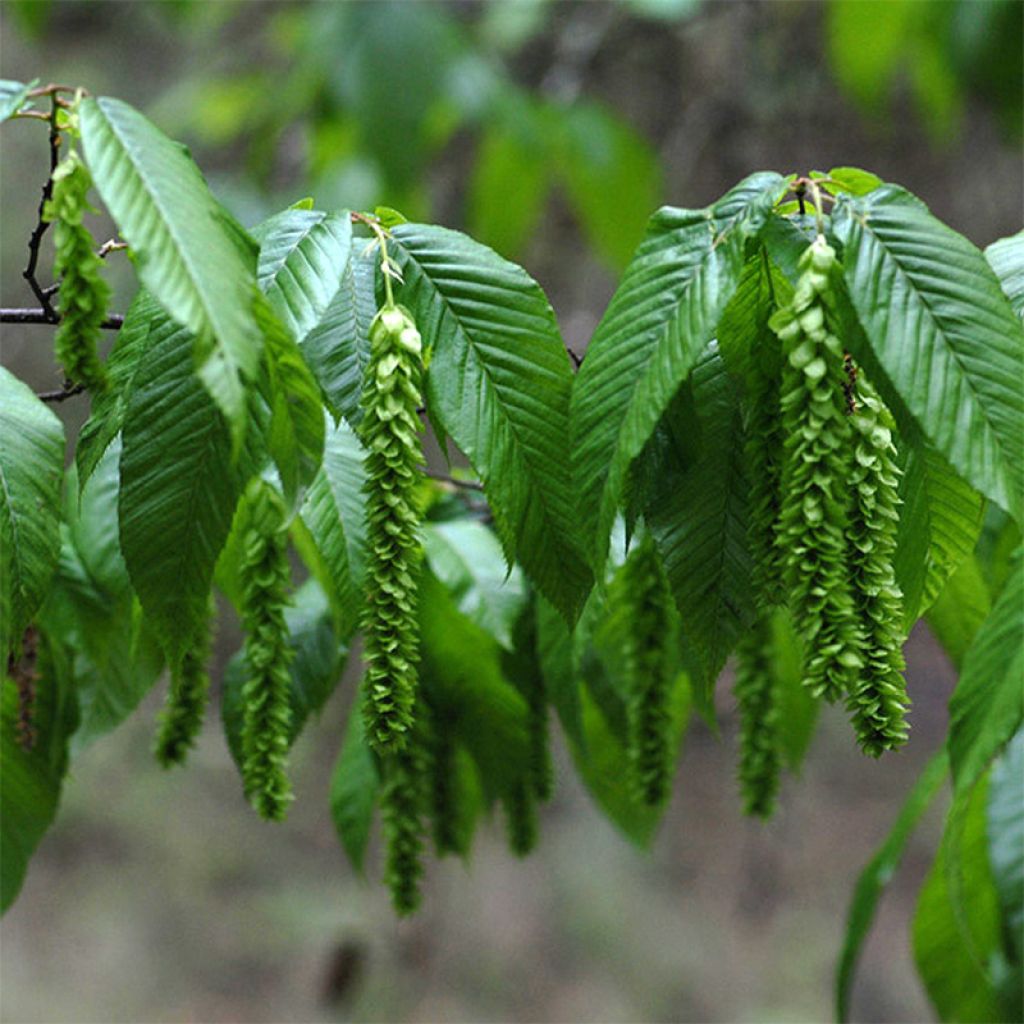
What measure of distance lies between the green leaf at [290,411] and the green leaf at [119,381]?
0.46 ft

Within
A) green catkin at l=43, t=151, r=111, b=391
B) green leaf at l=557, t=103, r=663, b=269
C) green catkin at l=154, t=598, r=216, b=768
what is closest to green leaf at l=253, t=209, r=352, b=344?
green catkin at l=43, t=151, r=111, b=391

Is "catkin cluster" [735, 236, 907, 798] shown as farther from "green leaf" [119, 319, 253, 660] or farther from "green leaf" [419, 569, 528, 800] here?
"green leaf" [419, 569, 528, 800]

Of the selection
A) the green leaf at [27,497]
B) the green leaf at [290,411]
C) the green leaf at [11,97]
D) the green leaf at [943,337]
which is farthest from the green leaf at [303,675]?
the green leaf at [943,337]

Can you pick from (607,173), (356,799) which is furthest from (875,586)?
(607,173)

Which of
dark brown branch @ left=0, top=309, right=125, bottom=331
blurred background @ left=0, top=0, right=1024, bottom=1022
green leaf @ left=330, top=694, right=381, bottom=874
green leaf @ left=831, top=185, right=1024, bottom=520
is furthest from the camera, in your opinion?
blurred background @ left=0, top=0, right=1024, bottom=1022

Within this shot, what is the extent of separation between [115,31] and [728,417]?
6.32 meters

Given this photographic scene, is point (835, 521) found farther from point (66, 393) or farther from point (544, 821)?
point (544, 821)

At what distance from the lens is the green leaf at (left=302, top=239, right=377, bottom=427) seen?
3.53 ft

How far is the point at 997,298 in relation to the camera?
958 millimetres

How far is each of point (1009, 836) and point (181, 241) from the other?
108 cm

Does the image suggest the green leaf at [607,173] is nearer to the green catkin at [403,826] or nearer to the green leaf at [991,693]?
the green catkin at [403,826]

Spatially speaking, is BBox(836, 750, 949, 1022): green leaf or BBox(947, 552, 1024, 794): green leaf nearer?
BBox(947, 552, 1024, 794): green leaf

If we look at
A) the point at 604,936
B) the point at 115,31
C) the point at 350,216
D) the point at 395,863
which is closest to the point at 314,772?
the point at 604,936

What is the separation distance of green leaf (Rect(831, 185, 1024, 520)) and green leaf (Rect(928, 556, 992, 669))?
59 cm
